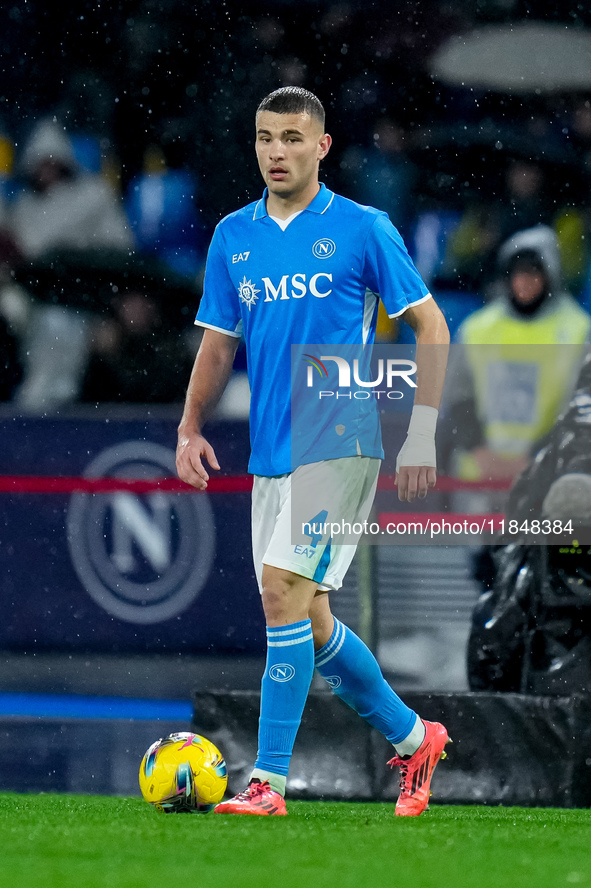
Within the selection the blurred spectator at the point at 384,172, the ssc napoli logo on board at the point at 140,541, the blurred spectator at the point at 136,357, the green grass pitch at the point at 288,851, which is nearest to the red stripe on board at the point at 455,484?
the ssc napoli logo on board at the point at 140,541

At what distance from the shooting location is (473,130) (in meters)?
7.55

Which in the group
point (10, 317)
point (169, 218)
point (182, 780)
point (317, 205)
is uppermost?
point (169, 218)

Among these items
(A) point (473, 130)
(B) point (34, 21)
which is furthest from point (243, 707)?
(B) point (34, 21)

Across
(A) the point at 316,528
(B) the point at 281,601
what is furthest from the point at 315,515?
(B) the point at 281,601

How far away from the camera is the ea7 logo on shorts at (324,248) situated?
3883mm

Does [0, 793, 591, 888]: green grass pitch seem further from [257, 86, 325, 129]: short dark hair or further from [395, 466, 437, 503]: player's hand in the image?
[257, 86, 325, 129]: short dark hair

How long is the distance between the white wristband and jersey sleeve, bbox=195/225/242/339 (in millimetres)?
609

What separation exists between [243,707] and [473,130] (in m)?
3.89

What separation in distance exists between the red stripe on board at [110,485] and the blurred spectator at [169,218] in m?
1.24

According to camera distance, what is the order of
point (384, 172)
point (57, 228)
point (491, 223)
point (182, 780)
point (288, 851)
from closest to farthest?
→ point (288, 851) → point (182, 780) → point (491, 223) → point (384, 172) → point (57, 228)

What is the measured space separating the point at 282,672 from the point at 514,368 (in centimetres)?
357

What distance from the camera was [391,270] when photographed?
3871 mm

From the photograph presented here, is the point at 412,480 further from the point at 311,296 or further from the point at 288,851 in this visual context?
the point at 288,851

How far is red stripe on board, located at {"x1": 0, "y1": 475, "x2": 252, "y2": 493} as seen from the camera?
23.2 feet
